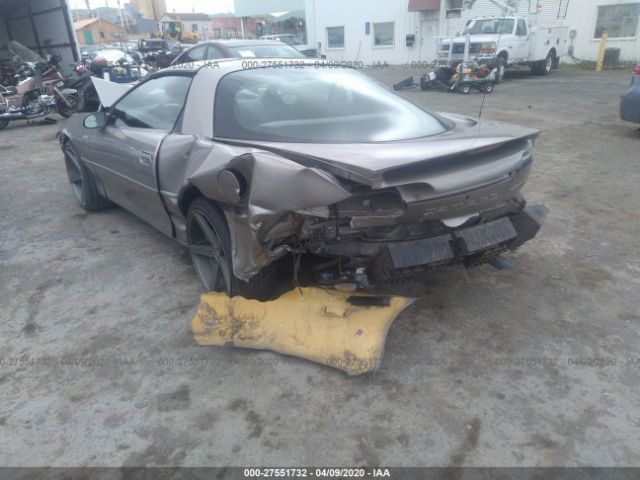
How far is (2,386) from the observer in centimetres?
250

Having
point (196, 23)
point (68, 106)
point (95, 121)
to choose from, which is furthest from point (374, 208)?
point (196, 23)

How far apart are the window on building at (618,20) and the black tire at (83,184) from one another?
19.0 metres

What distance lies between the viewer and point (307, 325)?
2658 millimetres

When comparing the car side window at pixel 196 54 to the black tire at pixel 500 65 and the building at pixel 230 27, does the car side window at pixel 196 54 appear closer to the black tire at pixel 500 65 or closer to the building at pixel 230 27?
the black tire at pixel 500 65

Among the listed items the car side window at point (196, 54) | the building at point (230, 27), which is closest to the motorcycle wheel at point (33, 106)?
the car side window at point (196, 54)

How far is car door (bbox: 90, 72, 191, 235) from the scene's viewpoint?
133 inches

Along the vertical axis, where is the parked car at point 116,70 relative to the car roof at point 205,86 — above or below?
below

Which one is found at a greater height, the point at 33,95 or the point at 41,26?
the point at 41,26

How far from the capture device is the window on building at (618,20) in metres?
16.6

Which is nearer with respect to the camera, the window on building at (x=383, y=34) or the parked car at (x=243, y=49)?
the parked car at (x=243, y=49)

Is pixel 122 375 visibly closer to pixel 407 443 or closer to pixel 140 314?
pixel 140 314

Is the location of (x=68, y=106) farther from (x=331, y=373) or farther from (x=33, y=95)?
(x=331, y=373)

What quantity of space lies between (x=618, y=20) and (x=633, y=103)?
13.2 metres

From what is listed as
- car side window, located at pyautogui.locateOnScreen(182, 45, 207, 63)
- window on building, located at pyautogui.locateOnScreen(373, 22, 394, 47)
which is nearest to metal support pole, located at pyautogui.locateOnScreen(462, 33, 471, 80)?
car side window, located at pyautogui.locateOnScreen(182, 45, 207, 63)
